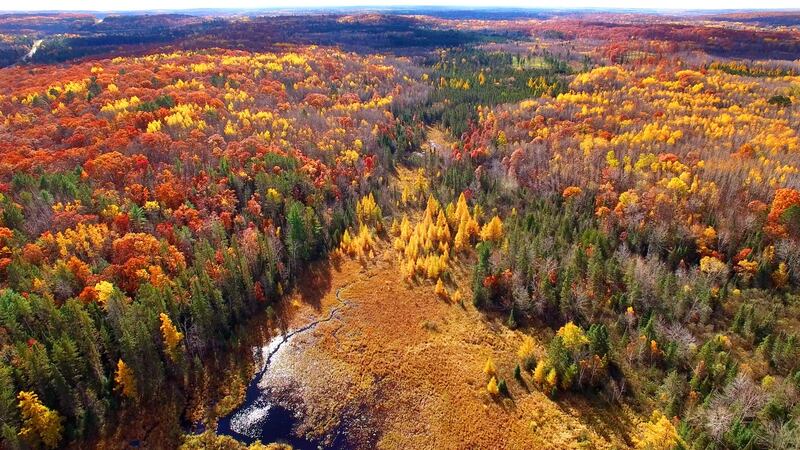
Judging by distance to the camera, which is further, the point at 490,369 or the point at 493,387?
the point at 490,369

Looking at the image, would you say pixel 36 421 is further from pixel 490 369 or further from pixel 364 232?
pixel 364 232

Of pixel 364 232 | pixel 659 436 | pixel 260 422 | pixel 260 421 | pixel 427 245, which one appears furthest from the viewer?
pixel 364 232

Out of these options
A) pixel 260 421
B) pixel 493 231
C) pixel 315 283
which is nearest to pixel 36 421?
pixel 260 421

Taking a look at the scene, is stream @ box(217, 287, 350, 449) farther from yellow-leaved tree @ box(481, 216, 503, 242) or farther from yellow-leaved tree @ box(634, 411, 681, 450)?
yellow-leaved tree @ box(481, 216, 503, 242)

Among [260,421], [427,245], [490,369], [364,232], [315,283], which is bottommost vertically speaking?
[260,421]

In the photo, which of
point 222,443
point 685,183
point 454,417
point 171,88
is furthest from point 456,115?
point 222,443

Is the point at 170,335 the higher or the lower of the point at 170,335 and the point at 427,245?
the lower

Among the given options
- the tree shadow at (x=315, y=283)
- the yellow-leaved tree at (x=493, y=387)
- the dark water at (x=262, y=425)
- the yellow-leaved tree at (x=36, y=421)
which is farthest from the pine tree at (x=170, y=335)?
the yellow-leaved tree at (x=493, y=387)
